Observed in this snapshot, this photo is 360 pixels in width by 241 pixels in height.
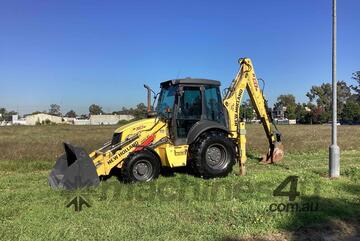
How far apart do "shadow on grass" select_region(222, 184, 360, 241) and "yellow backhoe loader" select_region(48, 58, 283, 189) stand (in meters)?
3.70

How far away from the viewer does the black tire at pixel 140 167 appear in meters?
10.6

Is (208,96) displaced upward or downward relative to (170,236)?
upward

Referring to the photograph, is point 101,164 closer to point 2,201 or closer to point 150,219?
point 2,201

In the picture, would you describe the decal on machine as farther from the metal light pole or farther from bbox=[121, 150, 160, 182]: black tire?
the metal light pole

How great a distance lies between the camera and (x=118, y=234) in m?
6.44

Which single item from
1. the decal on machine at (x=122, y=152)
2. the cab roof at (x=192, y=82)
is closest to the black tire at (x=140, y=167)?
the decal on machine at (x=122, y=152)

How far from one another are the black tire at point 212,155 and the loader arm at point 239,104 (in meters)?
0.41

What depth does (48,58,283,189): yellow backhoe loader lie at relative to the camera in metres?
10.7

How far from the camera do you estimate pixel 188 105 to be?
463 inches

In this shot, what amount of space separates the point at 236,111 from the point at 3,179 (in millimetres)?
6651

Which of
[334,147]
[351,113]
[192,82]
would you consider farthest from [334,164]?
[351,113]

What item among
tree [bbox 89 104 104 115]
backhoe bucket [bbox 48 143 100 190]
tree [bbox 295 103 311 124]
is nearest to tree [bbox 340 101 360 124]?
tree [bbox 295 103 311 124]

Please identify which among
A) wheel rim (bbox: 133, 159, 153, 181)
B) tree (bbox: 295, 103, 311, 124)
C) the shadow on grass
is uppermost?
tree (bbox: 295, 103, 311, 124)

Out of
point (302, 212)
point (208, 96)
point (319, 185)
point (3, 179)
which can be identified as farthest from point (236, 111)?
point (3, 179)
